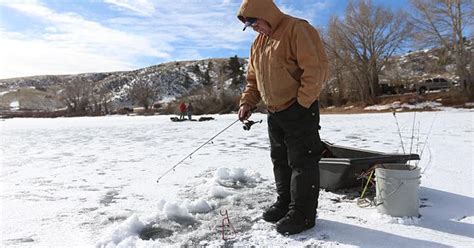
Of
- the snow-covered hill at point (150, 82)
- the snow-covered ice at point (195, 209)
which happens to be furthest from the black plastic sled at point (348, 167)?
the snow-covered hill at point (150, 82)

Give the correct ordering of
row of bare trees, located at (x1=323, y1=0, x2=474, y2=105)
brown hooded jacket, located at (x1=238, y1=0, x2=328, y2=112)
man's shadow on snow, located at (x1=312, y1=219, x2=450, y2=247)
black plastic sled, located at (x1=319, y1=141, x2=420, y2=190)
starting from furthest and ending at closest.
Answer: row of bare trees, located at (x1=323, y1=0, x2=474, y2=105) → black plastic sled, located at (x1=319, y1=141, x2=420, y2=190) → brown hooded jacket, located at (x1=238, y1=0, x2=328, y2=112) → man's shadow on snow, located at (x1=312, y1=219, x2=450, y2=247)

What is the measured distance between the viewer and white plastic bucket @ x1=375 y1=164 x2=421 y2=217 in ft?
9.13

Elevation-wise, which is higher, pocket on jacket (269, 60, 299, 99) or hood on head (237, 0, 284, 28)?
hood on head (237, 0, 284, 28)

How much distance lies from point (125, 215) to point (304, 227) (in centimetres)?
161

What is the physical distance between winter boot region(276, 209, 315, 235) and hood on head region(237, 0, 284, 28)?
1388 mm

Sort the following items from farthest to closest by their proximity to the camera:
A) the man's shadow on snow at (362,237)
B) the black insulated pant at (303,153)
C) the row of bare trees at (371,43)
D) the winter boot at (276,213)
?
the row of bare trees at (371,43), the winter boot at (276,213), the black insulated pant at (303,153), the man's shadow on snow at (362,237)

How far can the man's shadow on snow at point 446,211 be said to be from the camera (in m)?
2.66

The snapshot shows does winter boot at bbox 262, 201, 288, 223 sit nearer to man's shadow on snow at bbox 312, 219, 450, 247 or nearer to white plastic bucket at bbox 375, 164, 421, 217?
man's shadow on snow at bbox 312, 219, 450, 247

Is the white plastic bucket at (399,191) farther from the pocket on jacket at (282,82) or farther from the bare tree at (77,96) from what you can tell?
the bare tree at (77,96)

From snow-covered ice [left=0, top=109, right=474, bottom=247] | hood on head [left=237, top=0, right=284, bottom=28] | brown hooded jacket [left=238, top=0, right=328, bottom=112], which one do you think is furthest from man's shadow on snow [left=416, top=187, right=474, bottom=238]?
hood on head [left=237, top=0, right=284, bottom=28]

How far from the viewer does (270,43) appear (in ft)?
9.31

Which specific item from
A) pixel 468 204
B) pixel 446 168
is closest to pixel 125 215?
pixel 468 204

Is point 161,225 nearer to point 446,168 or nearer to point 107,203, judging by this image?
point 107,203

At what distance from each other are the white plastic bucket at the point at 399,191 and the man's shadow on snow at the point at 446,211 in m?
0.14
